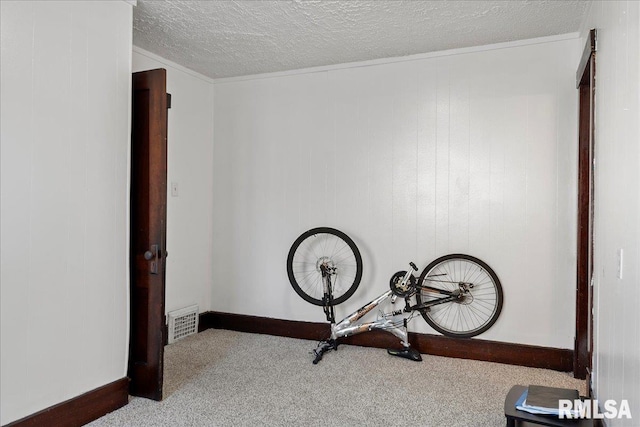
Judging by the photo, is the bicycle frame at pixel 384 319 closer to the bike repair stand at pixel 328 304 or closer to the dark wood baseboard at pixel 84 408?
the bike repair stand at pixel 328 304

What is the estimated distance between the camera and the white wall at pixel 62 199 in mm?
2111

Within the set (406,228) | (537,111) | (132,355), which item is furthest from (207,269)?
(537,111)

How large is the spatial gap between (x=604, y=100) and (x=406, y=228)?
72.9 inches

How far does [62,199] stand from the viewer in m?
2.35

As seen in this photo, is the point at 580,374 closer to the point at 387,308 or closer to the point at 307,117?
the point at 387,308

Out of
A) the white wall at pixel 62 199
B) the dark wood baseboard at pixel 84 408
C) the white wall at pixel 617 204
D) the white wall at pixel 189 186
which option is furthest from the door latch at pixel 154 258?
the white wall at pixel 617 204

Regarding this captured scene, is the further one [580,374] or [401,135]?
[401,135]

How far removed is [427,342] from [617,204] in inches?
84.1

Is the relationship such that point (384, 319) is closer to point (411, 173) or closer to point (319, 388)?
point (319, 388)

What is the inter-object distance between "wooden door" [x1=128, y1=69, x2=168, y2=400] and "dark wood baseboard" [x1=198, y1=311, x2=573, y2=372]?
1554 mm

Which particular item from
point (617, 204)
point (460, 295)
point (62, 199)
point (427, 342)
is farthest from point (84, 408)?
point (617, 204)

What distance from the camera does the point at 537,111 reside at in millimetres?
3422

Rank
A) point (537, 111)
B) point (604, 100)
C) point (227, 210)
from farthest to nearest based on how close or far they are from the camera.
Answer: point (227, 210) → point (537, 111) → point (604, 100)

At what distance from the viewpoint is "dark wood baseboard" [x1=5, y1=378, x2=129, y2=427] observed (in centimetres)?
220
